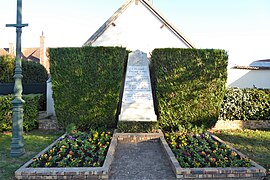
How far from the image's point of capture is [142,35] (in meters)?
11.5

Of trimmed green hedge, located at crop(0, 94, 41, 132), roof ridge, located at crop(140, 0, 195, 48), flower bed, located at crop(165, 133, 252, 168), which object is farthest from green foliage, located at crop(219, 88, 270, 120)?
trimmed green hedge, located at crop(0, 94, 41, 132)

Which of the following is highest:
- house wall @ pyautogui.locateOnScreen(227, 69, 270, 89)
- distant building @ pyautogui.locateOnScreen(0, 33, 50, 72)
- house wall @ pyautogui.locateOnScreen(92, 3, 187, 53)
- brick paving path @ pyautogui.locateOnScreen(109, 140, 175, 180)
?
distant building @ pyautogui.locateOnScreen(0, 33, 50, 72)

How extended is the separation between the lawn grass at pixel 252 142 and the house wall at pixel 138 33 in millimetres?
5291

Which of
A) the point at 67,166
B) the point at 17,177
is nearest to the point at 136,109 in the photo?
the point at 67,166

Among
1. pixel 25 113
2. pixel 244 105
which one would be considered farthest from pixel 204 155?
pixel 25 113

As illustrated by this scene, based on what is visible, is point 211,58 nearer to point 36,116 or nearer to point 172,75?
point 172,75

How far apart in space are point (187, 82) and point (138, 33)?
4.38m

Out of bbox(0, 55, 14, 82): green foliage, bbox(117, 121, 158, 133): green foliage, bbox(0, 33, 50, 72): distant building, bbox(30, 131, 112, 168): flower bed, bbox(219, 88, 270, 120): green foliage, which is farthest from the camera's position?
bbox(0, 33, 50, 72): distant building

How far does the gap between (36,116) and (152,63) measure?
502 cm

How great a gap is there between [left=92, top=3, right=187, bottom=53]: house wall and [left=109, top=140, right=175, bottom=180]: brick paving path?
19.4ft

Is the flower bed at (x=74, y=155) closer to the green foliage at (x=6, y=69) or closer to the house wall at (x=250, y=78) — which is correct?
the green foliage at (x=6, y=69)

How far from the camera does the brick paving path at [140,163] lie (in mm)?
4668

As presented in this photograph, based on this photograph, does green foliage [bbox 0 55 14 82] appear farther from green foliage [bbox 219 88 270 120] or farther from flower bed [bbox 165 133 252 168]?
green foliage [bbox 219 88 270 120]

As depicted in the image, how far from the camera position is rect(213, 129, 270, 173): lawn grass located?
581cm
